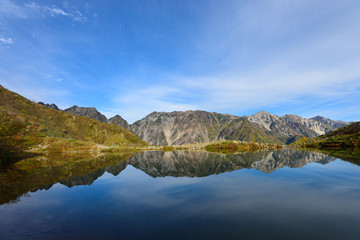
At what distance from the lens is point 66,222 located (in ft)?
45.8

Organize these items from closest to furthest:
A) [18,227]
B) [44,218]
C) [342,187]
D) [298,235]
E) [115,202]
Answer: [298,235] → [18,227] → [44,218] → [115,202] → [342,187]

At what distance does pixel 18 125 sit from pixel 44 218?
52.6 m

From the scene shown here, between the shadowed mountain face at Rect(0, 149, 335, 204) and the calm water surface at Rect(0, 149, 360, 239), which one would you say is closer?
the calm water surface at Rect(0, 149, 360, 239)

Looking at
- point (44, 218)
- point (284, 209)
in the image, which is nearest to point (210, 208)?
point (284, 209)

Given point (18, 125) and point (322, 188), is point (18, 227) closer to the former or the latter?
point (322, 188)

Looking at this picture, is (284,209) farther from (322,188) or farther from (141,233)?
(141,233)

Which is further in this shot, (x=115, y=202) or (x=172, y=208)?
(x=115, y=202)

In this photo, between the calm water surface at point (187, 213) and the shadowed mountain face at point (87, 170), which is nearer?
the calm water surface at point (187, 213)

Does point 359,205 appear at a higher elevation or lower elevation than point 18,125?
lower

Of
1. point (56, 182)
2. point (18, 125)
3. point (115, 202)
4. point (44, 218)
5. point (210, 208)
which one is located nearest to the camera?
point (44, 218)

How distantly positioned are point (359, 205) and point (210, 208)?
13729mm

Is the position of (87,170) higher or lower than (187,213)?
lower

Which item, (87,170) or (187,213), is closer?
(187,213)

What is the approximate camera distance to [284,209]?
50.2ft
